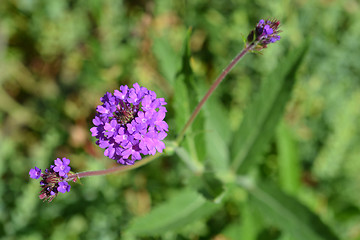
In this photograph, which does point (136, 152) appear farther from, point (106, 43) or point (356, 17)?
point (356, 17)

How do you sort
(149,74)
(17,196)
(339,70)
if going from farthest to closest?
(149,74) → (339,70) → (17,196)

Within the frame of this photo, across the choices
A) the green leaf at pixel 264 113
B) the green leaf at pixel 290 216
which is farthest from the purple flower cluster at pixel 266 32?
the green leaf at pixel 290 216

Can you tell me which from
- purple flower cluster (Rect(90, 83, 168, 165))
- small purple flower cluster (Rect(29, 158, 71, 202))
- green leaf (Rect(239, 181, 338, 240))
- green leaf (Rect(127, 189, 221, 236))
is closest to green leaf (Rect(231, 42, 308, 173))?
green leaf (Rect(239, 181, 338, 240))

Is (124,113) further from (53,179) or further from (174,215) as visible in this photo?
(174,215)

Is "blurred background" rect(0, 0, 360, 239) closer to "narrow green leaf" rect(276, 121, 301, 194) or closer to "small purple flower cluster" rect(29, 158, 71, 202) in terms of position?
"narrow green leaf" rect(276, 121, 301, 194)

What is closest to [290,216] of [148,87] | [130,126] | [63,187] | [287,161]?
[287,161]

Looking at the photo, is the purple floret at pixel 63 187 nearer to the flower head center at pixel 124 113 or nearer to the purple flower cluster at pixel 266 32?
the flower head center at pixel 124 113

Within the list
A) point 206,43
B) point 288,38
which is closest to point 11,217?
point 206,43
